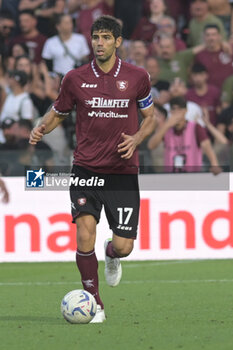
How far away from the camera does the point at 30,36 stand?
55.9ft

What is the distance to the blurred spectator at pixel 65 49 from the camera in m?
16.2

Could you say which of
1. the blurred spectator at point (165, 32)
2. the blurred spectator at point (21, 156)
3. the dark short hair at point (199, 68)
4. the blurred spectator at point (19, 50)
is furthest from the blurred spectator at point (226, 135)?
the blurred spectator at point (19, 50)

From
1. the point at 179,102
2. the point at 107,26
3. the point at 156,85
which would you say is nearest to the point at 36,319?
the point at 107,26

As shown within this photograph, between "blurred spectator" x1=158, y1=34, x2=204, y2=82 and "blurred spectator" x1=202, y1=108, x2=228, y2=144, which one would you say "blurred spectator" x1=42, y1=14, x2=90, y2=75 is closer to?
"blurred spectator" x1=158, y1=34, x2=204, y2=82

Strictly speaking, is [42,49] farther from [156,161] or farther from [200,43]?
[156,161]

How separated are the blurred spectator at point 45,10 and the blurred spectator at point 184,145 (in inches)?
166

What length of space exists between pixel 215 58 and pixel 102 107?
27.8 feet

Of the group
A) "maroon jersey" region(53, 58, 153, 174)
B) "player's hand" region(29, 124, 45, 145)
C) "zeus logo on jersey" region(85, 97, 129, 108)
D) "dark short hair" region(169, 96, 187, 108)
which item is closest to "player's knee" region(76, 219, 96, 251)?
"maroon jersey" region(53, 58, 153, 174)

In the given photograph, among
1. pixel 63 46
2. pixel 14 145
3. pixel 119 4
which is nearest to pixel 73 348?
pixel 14 145

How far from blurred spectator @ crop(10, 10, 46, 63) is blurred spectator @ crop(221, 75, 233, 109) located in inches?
135

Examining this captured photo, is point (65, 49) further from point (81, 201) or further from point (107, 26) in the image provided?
point (81, 201)

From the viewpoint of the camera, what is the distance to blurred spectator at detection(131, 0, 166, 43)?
16.8 m

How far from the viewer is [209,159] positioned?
44.1 feet

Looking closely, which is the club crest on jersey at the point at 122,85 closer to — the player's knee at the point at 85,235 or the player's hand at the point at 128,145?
the player's hand at the point at 128,145
